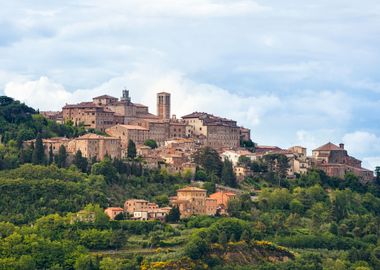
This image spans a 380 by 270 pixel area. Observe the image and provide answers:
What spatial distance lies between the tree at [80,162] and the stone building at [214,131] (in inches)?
789

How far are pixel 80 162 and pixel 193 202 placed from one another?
9.74m

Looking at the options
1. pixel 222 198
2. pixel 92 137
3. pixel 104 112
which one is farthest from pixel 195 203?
pixel 104 112

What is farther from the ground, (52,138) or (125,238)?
(52,138)

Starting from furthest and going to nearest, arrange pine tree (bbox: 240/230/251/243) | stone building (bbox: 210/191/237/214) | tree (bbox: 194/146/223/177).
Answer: tree (bbox: 194/146/223/177) → stone building (bbox: 210/191/237/214) → pine tree (bbox: 240/230/251/243)

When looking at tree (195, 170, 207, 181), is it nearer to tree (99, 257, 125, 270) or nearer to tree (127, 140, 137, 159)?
tree (127, 140, 137, 159)

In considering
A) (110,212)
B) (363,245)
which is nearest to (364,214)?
(363,245)

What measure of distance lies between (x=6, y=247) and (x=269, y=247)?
18376mm

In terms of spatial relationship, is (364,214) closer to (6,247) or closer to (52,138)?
(52,138)

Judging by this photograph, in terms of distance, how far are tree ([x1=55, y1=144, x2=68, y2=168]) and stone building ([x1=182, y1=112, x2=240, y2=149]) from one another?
20256 mm

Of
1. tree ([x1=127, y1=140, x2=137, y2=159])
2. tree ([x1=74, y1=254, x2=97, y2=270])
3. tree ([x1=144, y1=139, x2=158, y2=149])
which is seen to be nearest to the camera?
tree ([x1=74, y1=254, x2=97, y2=270])

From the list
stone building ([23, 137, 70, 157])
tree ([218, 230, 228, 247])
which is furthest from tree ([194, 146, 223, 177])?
tree ([218, 230, 228, 247])

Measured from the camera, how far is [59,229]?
3022 inches

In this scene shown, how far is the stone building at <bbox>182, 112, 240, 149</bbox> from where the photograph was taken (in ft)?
355

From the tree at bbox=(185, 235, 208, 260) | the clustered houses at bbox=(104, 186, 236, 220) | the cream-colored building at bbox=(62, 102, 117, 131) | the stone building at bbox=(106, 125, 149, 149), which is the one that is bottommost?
the tree at bbox=(185, 235, 208, 260)
